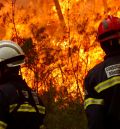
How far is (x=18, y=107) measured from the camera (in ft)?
12.3

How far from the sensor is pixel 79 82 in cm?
1391

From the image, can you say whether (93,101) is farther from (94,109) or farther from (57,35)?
(57,35)

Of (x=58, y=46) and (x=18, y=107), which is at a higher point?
(x=58, y=46)

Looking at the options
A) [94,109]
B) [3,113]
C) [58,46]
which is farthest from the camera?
[58,46]

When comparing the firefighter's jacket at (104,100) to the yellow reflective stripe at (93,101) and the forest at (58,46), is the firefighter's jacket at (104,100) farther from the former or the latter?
the forest at (58,46)

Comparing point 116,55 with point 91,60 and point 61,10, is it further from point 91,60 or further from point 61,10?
point 61,10

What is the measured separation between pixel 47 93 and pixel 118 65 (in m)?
6.57

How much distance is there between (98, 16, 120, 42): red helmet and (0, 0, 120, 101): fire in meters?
7.59

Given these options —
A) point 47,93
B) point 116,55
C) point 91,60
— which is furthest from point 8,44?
point 91,60

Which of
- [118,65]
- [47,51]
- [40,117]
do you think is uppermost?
[47,51]

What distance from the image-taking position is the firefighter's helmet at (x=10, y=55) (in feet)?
12.8

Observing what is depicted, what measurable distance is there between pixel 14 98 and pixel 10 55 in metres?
0.40

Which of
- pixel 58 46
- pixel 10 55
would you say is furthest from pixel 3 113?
pixel 58 46

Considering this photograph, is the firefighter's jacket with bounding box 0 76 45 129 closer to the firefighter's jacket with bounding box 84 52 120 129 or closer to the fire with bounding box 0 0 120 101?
the firefighter's jacket with bounding box 84 52 120 129
